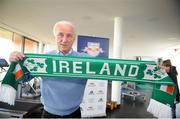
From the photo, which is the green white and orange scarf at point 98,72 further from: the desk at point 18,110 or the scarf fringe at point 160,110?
the desk at point 18,110

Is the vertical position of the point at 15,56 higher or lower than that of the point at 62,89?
higher

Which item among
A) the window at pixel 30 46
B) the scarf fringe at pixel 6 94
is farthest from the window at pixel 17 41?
the scarf fringe at pixel 6 94

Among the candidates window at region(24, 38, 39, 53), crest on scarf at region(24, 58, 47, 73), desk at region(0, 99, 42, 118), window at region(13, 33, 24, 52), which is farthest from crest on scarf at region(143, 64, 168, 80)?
window at region(24, 38, 39, 53)

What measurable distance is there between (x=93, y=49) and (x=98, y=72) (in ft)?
8.20

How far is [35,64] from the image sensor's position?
164 cm

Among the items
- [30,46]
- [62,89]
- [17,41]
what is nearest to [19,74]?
[62,89]

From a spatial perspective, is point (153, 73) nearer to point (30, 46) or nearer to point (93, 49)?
point (93, 49)

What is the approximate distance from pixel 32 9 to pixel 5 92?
3665 mm

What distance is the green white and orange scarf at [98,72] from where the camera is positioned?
160 cm

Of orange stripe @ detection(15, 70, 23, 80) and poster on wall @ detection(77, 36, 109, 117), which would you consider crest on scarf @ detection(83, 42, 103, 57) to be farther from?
orange stripe @ detection(15, 70, 23, 80)

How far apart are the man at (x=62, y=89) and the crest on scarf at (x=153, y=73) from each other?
2.00 feet

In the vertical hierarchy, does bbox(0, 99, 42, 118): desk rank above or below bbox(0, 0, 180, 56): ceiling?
below

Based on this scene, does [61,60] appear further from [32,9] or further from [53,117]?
[32,9]

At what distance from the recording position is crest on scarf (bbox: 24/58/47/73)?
163cm
